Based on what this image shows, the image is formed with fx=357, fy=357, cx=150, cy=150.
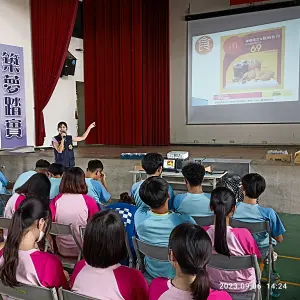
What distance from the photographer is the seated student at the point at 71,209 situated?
236 cm

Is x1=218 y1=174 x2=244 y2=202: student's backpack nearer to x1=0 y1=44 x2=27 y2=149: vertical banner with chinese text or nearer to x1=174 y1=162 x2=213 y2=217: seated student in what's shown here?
x1=174 y1=162 x2=213 y2=217: seated student

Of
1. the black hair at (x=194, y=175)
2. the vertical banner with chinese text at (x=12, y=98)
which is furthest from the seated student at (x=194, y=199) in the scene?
the vertical banner with chinese text at (x=12, y=98)

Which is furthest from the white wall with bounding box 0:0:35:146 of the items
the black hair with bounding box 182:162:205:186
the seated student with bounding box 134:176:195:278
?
the seated student with bounding box 134:176:195:278

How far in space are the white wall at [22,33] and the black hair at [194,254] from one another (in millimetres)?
6566

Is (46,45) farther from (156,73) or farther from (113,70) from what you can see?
(156,73)

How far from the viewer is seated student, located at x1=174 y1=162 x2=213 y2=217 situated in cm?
241

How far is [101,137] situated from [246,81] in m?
3.79

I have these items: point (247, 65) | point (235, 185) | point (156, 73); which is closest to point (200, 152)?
point (247, 65)

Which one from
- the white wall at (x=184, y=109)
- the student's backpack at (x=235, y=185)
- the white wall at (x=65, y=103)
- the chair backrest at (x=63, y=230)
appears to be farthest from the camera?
the white wall at (x=65, y=103)

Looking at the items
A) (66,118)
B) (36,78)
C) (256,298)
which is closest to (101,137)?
(66,118)

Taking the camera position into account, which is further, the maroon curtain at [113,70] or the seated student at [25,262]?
the maroon curtain at [113,70]

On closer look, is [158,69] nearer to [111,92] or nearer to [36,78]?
[111,92]

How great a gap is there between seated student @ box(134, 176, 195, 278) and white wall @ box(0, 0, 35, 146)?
231 inches

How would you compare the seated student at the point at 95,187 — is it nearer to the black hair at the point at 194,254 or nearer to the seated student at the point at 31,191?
the seated student at the point at 31,191
